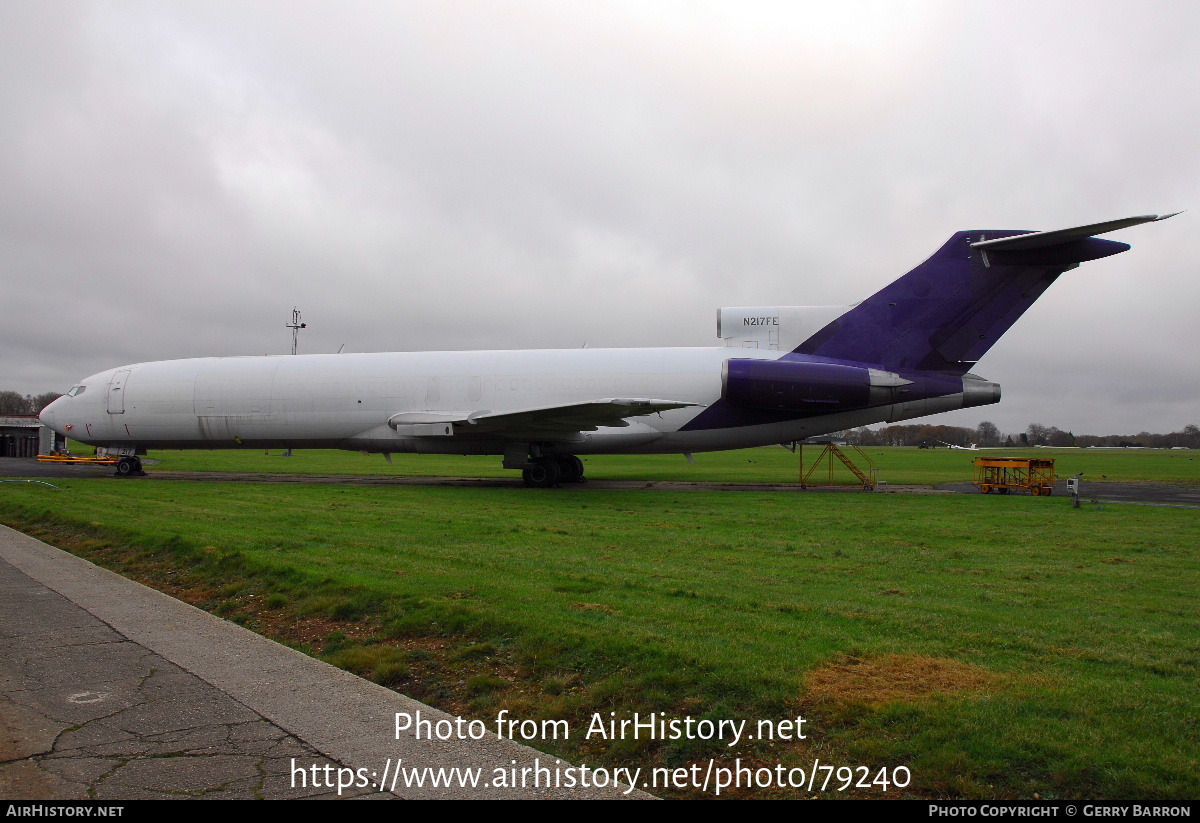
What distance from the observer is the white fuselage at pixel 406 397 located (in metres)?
20.5

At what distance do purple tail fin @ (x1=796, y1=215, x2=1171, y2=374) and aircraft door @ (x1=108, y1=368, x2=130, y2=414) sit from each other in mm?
20645

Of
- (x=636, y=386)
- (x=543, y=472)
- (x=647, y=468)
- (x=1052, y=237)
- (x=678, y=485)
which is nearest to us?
(x=1052, y=237)

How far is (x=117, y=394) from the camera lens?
2327 cm

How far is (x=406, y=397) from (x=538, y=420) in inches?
169

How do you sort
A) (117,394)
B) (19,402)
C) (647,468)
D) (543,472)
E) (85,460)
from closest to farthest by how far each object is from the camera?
(543,472), (117,394), (85,460), (647,468), (19,402)

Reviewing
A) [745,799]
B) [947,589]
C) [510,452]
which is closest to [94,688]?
[745,799]

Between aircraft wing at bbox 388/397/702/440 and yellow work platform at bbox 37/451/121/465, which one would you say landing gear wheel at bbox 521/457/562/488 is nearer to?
aircraft wing at bbox 388/397/702/440

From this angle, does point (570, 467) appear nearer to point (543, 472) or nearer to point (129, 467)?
point (543, 472)

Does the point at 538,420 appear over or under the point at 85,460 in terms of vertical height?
over

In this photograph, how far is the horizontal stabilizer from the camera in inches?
627

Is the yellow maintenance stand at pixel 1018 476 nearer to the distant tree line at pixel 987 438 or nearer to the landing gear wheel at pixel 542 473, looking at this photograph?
the landing gear wheel at pixel 542 473

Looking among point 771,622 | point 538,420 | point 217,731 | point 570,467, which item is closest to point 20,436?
point 570,467

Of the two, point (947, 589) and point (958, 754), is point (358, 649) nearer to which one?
point (958, 754)

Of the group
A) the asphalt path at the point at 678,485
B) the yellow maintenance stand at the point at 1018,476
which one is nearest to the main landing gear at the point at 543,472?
the asphalt path at the point at 678,485
